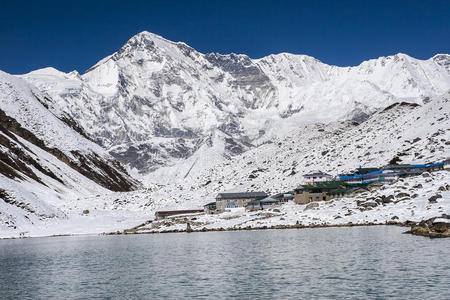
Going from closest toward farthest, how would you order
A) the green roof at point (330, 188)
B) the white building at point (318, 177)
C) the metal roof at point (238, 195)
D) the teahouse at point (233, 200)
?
the green roof at point (330, 188)
the teahouse at point (233, 200)
the metal roof at point (238, 195)
the white building at point (318, 177)

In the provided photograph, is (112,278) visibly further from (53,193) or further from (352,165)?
(53,193)

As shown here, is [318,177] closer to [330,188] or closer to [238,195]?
[238,195]

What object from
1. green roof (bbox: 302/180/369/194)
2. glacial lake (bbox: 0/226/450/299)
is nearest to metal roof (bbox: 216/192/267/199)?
green roof (bbox: 302/180/369/194)

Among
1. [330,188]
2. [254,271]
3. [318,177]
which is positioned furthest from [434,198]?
[318,177]

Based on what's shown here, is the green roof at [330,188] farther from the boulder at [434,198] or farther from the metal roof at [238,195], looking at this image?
the boulder at [434,198]

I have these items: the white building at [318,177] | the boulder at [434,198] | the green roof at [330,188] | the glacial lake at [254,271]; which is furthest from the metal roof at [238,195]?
the glacial lake at [254,271]

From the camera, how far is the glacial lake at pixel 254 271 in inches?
1437

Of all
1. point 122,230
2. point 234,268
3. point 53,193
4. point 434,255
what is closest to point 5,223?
point 122,230

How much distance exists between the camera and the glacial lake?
3650 cm

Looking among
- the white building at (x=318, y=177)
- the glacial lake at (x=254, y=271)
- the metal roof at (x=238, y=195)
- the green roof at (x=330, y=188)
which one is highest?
the white building at (x=318, y=177)

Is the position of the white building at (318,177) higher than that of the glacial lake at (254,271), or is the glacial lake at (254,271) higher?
the white building at (318,177)

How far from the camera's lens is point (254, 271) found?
4622 centimetres

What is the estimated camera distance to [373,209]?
100375 millimetres

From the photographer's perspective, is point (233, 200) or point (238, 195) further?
point (238, 195)
